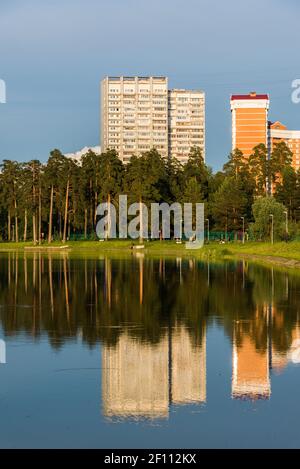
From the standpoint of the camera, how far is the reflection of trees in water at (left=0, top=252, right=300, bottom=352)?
73.6ft

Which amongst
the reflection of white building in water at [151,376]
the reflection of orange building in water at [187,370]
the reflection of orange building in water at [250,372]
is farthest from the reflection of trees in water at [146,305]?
the reflection of white building in water at [151,376]

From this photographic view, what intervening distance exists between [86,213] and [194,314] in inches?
3504

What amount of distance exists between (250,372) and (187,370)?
52.5 inches

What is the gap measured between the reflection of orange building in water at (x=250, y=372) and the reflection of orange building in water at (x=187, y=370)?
0.68m

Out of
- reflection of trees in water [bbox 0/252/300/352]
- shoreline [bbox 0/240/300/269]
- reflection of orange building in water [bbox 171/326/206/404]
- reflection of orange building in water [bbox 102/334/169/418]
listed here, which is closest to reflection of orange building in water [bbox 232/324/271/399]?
reflection of trees in water [bbox 0/252/300/352]

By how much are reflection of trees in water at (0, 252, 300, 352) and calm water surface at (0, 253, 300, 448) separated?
0.06 meters

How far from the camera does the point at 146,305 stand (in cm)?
2909

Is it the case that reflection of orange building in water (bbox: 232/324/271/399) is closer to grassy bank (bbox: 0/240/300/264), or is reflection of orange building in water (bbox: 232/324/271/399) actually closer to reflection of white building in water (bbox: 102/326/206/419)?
reflection of white building in water (bbox: 102/326/206/419)

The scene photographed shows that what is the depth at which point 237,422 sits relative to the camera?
12.5 meters

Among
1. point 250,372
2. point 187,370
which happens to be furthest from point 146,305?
point 250,372

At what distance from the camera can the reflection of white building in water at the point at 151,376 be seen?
535 inches

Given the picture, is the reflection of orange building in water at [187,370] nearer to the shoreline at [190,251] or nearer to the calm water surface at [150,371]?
the calm water surface at [150,371]

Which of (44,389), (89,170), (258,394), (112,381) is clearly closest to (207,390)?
(258,394)
